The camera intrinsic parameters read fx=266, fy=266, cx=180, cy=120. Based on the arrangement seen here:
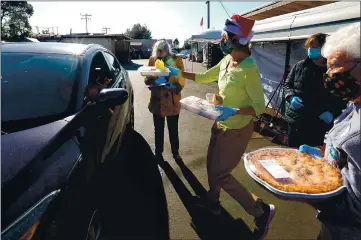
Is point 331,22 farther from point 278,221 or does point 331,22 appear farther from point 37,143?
point 37,143

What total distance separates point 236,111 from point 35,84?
70.1 inches

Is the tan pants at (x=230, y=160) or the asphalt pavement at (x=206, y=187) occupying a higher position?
the tan pants at (x=230, y=160)

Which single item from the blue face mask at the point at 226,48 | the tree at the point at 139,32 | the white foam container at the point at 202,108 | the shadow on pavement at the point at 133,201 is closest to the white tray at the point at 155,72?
the white foam container at the point at 202,108

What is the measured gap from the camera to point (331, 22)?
3441mm

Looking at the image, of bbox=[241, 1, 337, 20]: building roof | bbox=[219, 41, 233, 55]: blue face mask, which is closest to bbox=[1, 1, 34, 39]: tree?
bbox=[241, 1, 337, 20]: building roof

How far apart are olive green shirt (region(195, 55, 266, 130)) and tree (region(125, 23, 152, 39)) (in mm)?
93800

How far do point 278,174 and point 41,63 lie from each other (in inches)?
92.7

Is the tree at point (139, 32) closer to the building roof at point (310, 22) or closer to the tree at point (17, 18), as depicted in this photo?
the tree at point (17, 18)

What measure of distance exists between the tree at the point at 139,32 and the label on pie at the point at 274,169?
3725 inches

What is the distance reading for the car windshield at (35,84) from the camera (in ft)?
6.98

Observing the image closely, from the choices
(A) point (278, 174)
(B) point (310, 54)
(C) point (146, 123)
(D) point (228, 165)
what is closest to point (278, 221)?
(D) point (228, 165)

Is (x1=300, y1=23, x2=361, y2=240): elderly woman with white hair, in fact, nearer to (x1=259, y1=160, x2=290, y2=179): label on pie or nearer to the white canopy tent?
(x1=259, y1=160, x2=290, y2=179): label on pie

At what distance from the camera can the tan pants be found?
236 centimetres

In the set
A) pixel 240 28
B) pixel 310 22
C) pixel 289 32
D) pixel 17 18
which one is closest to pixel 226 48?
pixel 240 28
